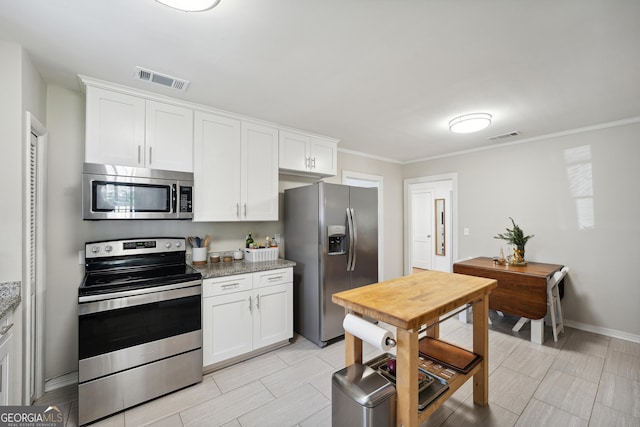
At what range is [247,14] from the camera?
4.73ft

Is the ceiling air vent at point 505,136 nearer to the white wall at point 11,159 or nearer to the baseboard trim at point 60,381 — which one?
the white wall at point 11,159

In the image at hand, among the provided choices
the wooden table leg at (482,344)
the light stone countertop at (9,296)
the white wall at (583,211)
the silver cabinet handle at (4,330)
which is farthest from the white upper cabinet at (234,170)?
the white wall at (583,211)

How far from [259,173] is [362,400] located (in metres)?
2.32

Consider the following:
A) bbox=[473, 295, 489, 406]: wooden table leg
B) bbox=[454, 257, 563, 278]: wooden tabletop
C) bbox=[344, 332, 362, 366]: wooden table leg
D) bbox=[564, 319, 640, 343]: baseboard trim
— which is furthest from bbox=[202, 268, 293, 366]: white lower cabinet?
bbox=[564, 319, 640, 343]: baseboard trim

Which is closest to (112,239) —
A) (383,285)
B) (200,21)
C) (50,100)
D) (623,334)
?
(50,100)

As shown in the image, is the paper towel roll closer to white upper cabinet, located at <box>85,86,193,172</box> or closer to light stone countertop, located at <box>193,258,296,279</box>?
light stone countertop, located at <box>193,258,296,279</box>

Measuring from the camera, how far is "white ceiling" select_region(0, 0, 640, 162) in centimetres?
142

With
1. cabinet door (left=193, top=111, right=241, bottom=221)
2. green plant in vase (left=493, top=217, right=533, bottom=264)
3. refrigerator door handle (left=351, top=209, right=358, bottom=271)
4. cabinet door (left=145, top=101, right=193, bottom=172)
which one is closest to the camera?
cabinet door (left=145, top=101, right=193, bottom=172)

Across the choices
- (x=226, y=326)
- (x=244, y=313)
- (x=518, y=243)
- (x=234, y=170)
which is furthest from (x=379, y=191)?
(x=226, y=326)

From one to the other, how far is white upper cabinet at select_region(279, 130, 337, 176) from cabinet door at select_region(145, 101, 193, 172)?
1010 mm

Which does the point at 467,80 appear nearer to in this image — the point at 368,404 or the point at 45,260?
the point at 368,404

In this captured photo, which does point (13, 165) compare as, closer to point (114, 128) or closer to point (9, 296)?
point (114, 128)

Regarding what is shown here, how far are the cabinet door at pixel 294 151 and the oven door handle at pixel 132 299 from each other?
1.66 meters

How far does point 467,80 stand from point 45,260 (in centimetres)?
366
